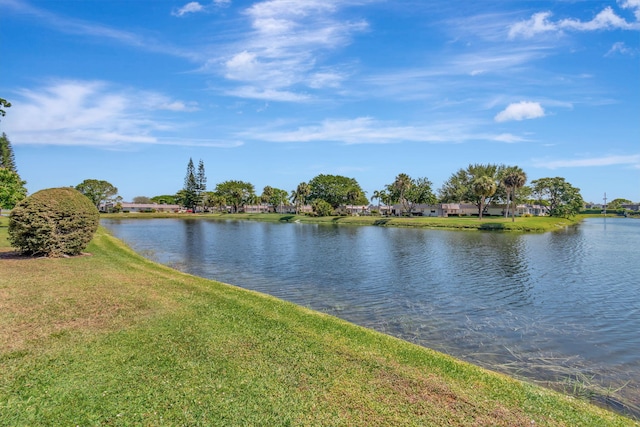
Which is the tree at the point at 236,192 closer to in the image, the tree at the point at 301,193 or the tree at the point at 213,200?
the tree at the point at 213,200

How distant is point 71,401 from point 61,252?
53.6ft

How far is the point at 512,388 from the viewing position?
7426 mm

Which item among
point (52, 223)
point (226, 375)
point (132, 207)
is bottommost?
point (226, 375)

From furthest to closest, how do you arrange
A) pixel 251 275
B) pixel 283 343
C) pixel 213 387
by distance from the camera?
pixel 251 275 < pixel 283 343 < pixel 213 387

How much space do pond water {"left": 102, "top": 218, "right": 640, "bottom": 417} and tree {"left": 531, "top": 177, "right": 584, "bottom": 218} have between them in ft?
250

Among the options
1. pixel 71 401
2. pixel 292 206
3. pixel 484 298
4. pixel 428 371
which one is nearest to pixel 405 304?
pixel 484 298

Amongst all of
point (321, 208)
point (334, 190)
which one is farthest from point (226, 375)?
point (334, 190)

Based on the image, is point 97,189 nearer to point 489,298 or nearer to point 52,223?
point 52,223

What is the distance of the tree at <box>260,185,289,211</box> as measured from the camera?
461 feet

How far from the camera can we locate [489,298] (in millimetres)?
17719

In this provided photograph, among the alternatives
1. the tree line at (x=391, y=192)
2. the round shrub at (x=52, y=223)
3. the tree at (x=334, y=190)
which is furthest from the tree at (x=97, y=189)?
the round shrub at (x=52, y=223)

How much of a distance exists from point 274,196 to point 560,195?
9591 centimetres

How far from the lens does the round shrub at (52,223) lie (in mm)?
17875

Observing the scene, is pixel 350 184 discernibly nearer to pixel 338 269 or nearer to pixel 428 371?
pixel 338 269
